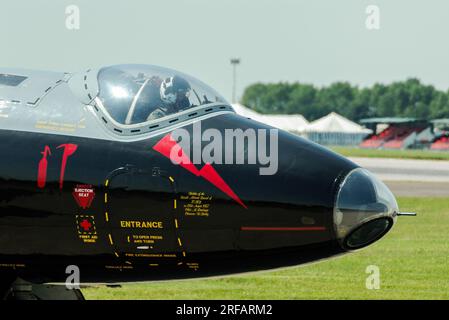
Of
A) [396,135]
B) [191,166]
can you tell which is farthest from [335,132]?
[191,166]

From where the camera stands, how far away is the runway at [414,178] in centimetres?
3878

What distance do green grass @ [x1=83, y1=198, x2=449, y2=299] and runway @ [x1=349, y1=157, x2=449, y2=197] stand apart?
15249mm

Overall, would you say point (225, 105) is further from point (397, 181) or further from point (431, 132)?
point (431, 132)

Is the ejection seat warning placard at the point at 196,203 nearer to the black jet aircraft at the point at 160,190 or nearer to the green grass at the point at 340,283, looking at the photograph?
the black jet aircraft at the point at 160,190

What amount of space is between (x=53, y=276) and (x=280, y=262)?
2.42 metres

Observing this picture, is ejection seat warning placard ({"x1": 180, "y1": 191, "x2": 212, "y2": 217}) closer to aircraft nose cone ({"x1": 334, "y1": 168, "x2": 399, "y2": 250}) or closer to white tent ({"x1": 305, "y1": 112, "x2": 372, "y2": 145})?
aircraft nose cone ({"x1": 334, "y1": 168, "x2": 399, "y2": 250})

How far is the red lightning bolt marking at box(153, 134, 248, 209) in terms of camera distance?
935 cm

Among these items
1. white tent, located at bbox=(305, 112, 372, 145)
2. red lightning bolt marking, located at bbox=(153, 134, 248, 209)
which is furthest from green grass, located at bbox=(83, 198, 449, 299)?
white tent, located at bbox=(305, 112, 372, 145)

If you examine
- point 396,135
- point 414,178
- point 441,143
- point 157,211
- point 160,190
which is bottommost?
point 396,135

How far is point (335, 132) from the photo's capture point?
455 feet

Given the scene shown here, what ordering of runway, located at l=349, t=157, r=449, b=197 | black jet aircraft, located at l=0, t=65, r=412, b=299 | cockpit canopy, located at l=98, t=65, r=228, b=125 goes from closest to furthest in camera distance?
black jet aircraft, located at l=0, t=65, r=412, b=299 → cockpit canopy, located at l=98, t=65, r=228, b=125 → runway, located at l=349, t=157, r=449, b=197

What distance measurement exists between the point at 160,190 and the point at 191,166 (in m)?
0.39

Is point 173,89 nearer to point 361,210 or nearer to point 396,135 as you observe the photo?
point 361,210
